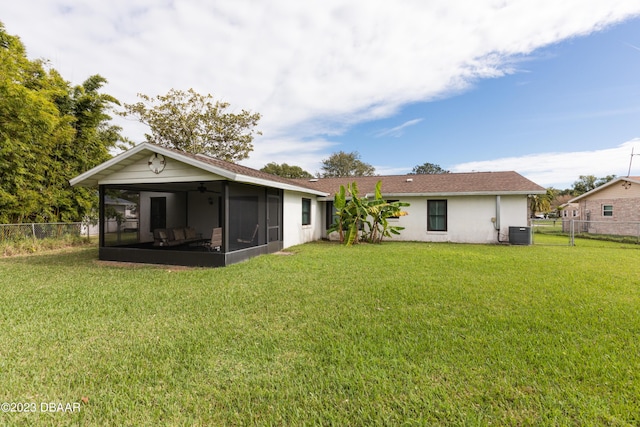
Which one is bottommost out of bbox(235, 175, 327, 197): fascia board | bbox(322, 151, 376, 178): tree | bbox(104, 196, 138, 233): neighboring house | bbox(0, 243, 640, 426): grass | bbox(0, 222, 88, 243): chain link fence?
bbox(0, 243, 640, 426): grass

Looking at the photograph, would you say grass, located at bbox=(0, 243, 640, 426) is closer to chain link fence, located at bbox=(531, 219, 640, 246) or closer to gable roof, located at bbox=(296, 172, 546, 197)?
gable roof, located at bbox=(296, 172, 546, 197)

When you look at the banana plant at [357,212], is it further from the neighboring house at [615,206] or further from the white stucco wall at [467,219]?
the neighboring house at [615,206]

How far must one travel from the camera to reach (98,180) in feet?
30.3

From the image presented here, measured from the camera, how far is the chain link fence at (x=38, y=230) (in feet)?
31.9

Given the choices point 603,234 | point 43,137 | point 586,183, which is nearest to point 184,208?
point 43,137

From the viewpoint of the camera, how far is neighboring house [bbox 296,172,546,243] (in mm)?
13219

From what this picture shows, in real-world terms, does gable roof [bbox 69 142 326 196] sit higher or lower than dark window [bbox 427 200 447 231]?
higher

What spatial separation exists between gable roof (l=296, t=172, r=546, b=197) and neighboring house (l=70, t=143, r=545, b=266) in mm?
42

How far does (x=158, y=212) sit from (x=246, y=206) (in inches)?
264

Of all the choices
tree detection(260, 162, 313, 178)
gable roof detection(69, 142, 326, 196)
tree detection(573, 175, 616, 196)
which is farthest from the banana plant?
tree detection(573, 175, 616, 196)

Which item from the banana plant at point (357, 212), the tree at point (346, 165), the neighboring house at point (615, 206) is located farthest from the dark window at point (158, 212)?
the tree at point (346, 165)

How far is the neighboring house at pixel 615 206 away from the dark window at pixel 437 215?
9906mm

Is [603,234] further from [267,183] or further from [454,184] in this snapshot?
[267,183]

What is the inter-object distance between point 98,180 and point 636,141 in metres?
34.8
